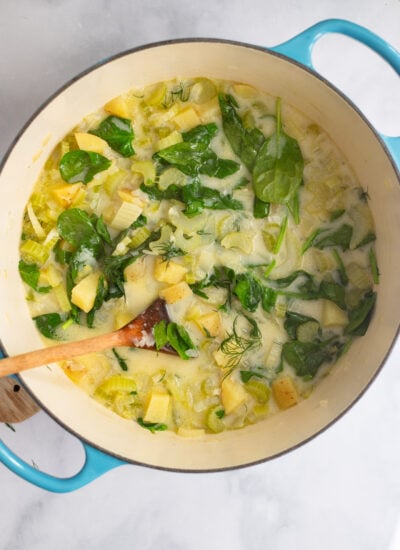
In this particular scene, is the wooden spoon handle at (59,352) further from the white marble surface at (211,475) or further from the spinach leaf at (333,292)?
the spinach leaf at (333,292)

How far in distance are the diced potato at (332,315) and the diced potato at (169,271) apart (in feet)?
1.96

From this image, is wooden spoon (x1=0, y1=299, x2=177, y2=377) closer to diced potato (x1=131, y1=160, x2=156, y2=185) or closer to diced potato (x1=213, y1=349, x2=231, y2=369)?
diced potato (x1=213, y1=349, x2=231, y2=369)

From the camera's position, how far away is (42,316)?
3043mm

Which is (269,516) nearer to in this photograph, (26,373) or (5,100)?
(26,373)

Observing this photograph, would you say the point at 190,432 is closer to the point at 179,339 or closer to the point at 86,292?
the point at 179,339

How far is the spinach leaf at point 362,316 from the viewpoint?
9.74ft

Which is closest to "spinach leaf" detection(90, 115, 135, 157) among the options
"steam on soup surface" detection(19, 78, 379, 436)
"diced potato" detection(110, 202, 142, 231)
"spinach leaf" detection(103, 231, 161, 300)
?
"steam on soup surface" detection(19, 78, 379, 436)

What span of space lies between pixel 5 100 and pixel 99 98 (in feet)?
1.37

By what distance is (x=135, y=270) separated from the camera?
298cm

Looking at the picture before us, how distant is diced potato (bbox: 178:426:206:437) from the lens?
3.06m

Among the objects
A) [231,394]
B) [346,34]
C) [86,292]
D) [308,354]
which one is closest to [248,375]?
[231,394]

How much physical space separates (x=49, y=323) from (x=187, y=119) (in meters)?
1.01

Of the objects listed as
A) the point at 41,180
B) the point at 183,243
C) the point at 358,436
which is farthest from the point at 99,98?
the point at 358,436

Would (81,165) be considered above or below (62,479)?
above
